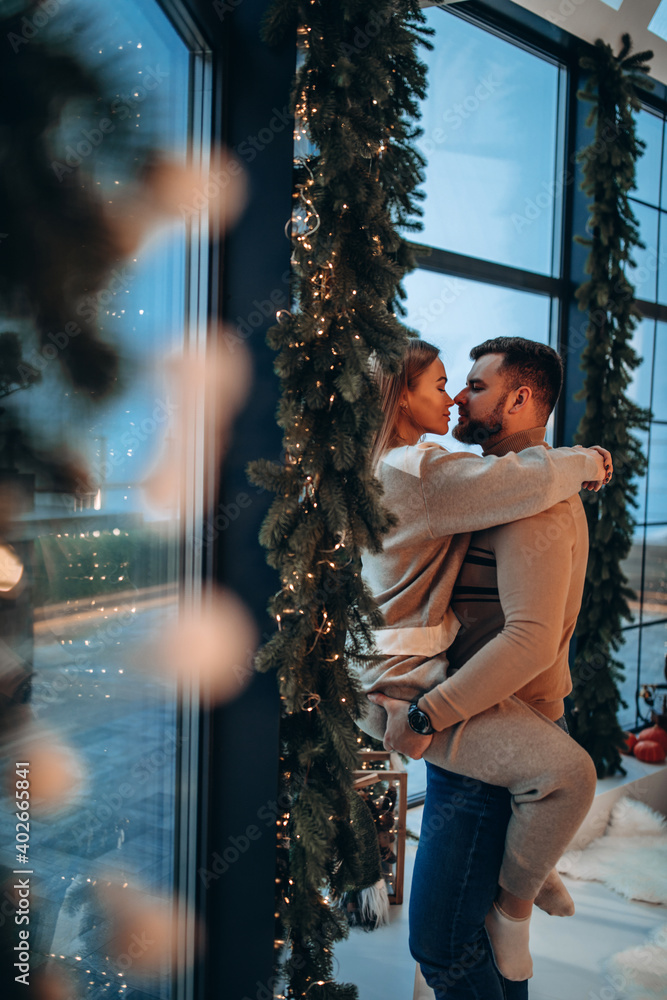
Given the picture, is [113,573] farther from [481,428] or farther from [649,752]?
[649,752]

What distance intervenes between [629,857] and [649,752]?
2.56 feet

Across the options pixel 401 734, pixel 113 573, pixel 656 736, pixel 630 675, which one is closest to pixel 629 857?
pixel 656 736

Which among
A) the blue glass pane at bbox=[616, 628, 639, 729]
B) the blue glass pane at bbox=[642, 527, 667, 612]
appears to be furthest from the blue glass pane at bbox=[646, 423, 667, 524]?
the blue glass pane at bbox=[616, 628, 639, 729]

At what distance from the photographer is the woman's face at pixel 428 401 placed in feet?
5.07

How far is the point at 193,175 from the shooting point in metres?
1.42

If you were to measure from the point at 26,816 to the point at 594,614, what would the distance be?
2996mm

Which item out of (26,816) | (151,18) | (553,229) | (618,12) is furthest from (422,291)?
(26,816)

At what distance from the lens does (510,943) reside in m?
1.43

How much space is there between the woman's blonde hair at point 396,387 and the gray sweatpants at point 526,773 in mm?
607

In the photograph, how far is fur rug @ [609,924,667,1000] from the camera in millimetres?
2189

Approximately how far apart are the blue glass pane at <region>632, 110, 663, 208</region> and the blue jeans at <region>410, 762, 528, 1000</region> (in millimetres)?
4070

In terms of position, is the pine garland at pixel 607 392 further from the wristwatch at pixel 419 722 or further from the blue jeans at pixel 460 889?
the wristwatch at pixel 419 722

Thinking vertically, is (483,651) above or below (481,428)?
below

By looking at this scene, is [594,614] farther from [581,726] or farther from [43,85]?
[43,85]
